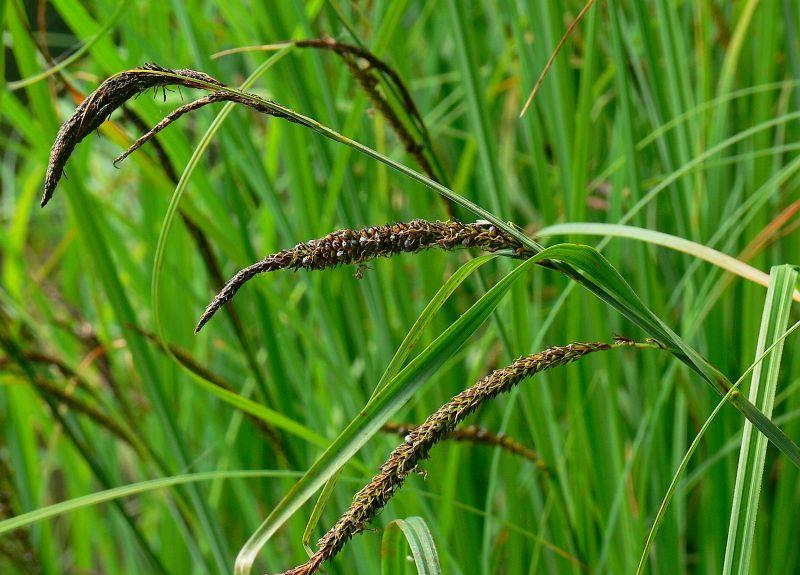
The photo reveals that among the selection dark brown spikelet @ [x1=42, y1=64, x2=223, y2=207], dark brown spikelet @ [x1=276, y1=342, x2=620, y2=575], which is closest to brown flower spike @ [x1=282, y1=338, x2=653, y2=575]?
dark brown spikelet @ [x1=276, y1=342, x2=620, y2=575]

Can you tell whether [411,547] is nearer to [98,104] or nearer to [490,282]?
[98,104]

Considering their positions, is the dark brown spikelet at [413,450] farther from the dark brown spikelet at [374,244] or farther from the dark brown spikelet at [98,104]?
the dark brown spikelet at [98,104]

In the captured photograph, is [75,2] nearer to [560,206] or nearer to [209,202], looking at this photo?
[209,202]

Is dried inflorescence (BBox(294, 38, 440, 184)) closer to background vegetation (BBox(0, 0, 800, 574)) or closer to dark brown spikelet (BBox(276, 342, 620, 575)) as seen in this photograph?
background vegetation (BBox(0, 0, 800, 574))

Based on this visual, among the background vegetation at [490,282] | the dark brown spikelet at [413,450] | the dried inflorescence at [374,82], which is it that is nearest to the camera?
the dark brown spikelet at [413,450]

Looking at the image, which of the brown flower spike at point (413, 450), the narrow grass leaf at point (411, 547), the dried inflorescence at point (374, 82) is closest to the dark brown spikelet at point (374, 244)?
the brown flower spike at point (413, 450)

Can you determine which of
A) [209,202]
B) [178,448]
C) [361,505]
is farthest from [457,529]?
[361,505]

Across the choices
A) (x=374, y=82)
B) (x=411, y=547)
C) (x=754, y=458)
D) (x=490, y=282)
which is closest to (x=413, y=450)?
(x=411, y=547)

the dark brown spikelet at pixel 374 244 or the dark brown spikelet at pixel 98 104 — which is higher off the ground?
the dark brown spikelet at pixel 98 104
